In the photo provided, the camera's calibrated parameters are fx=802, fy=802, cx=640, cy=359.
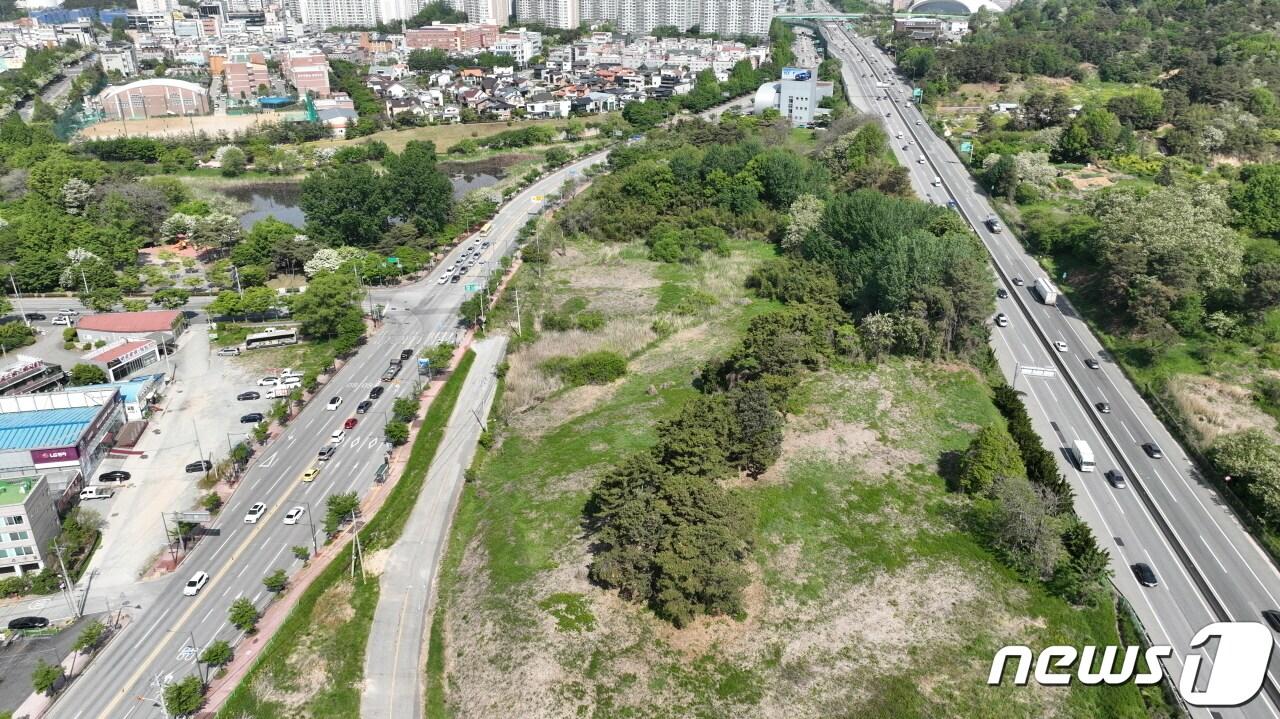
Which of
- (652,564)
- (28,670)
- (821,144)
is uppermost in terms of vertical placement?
(821,144)

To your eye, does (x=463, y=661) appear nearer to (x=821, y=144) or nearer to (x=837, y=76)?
(x=821, y=144)

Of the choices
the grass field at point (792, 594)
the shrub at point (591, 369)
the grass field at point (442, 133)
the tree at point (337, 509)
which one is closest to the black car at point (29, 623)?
the tree at point (337, 509)

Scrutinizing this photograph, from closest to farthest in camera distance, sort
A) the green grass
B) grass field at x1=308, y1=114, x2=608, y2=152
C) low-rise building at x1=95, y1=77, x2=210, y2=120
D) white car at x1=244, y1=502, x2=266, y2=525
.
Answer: the green grass < white car at x1=244, y1=502, x2=266, y2=525 < grass field at x1=308, y1=114, x2=608, y2=152 < low-rise building at x1=95, y1=77, x2=210, y2=120

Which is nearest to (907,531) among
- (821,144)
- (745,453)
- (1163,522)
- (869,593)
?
(869,593)

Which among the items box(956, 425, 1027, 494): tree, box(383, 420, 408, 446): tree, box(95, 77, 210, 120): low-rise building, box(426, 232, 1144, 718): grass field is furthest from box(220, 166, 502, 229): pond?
box(956, 425, 1027, 494): tree

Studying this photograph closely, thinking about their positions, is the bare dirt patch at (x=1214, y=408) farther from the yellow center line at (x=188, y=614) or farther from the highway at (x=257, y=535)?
the yellow center line at (x=188, y=614)

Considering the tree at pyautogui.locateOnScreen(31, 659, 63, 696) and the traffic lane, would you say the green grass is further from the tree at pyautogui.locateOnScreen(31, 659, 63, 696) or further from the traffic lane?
the traffic lane
